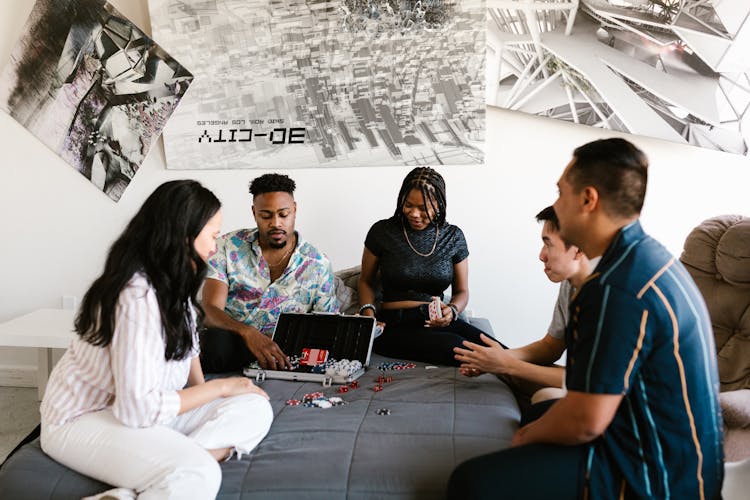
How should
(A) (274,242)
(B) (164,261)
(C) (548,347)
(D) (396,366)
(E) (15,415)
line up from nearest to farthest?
1. (B) (164,261)
2. (C) (548,347)
3. (D) (396,366)
4. (A) (274,242)
5. (E) (15,415)

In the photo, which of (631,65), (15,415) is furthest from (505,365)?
(15,415)

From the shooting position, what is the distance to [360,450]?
6.21 ft


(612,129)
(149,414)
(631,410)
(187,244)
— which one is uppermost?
(612,129)

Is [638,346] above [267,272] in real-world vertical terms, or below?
above

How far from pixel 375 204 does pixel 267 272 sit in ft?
2.41

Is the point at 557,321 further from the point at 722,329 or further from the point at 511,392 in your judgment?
→ the point at 722,329

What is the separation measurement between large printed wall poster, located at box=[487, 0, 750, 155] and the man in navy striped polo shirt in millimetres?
1699

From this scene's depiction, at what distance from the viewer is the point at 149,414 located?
1733 mm

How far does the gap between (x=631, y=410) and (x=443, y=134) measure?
1.99m

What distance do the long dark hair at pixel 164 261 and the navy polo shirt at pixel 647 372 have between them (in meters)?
0.94

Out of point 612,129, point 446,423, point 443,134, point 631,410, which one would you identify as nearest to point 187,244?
point 446,423

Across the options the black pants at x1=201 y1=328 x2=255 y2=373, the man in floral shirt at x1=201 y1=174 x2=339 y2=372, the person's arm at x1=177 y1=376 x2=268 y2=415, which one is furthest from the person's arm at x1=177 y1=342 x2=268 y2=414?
the man in floral shirt at x1=201 y1=174 x2=339 y2=372

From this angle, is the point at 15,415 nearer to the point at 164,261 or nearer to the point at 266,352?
the point at 266,352

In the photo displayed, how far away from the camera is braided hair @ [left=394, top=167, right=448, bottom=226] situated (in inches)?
119
